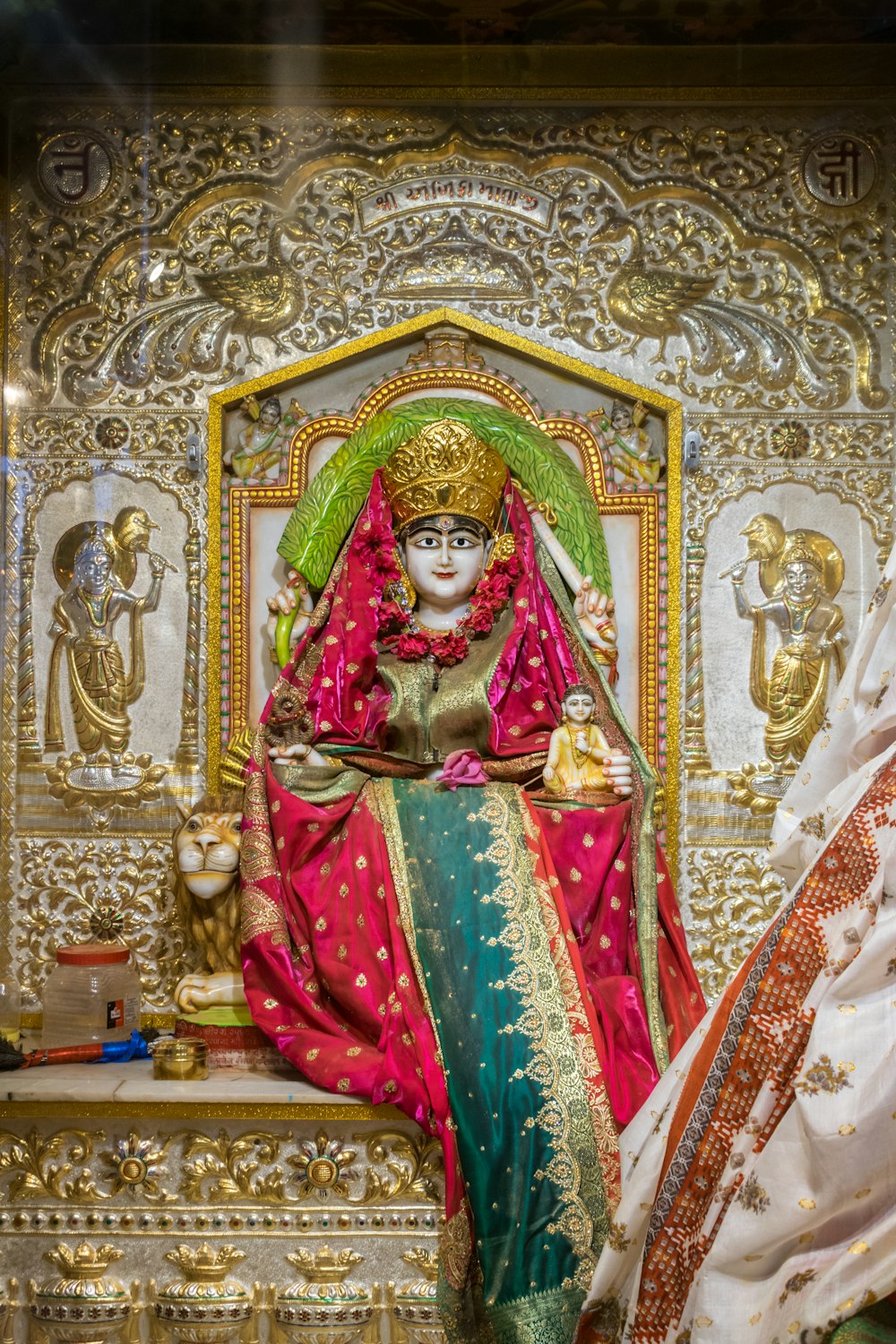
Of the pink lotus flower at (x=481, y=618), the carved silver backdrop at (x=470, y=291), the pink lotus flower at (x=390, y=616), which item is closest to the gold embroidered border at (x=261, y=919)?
the pink lotus flower at (x=390, y=616)

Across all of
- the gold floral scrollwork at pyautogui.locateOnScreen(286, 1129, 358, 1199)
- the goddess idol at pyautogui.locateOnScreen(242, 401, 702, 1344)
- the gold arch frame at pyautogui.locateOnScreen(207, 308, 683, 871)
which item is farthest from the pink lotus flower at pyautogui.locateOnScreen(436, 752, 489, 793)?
the gold floral scrollwork at pyautogui.locateOnScreen(286, 1129, 358, 1199)

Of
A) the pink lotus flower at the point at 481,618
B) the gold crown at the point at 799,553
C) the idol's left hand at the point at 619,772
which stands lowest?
the idol's left hand at the point at 619,772

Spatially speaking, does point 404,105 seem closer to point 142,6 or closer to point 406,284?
point 406,284

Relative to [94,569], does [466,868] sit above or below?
below

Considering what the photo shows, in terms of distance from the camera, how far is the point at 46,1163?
3.90 m

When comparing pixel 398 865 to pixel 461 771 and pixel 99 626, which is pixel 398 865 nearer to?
pixel 461 771

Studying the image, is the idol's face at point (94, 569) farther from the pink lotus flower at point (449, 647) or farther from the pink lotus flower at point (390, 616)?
the pink lotus flower at point (449, 647)

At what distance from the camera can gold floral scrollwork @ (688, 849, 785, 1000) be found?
5.23 metres

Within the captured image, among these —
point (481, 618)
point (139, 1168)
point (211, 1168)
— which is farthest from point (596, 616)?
point (139, 1168)

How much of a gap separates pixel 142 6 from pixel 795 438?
9.30 feet

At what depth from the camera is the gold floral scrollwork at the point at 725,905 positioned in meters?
5.23

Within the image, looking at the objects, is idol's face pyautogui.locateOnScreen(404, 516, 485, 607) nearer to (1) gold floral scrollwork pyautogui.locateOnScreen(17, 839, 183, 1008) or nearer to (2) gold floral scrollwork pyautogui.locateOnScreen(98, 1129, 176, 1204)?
(1) gold floral scrollwork pyautogui.locateOnScreen(17, 839, 183, 1008)

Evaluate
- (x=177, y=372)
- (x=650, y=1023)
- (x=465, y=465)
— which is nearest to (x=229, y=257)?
(x=177, y=372)

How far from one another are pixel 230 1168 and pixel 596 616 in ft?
7.16
